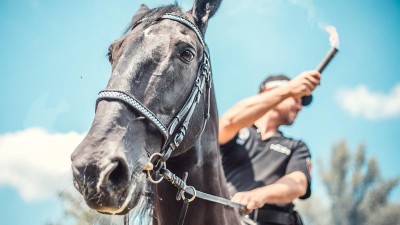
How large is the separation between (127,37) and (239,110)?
6.29 feet

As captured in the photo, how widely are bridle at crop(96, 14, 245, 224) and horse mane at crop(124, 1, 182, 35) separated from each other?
59 mm

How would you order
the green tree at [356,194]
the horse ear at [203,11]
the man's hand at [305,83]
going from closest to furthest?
the horse ear at [203,11], the man's hand at [305,83], the green tree at [356,194]

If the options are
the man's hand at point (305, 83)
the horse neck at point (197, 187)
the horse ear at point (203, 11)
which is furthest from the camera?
the man's hand at point (305, 83)

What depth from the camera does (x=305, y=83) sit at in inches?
173

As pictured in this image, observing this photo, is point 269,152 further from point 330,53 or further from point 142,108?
point 142,108

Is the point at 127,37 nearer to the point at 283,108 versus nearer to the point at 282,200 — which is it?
the point at 282,200

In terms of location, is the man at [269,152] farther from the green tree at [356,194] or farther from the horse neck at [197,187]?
the green tree at [356,194]

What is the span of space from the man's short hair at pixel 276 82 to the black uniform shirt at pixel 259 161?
738mm

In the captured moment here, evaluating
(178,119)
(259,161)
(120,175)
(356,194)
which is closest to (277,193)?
(259,161)

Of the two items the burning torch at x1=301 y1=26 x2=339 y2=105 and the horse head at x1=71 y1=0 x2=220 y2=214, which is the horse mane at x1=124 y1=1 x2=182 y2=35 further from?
the burning torch at x1=301 y1=26 x2=339 y2=105

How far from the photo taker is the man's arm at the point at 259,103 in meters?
4.41

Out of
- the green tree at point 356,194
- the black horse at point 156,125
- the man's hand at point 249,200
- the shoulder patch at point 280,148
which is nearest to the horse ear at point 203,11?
the black horse at point 156,125

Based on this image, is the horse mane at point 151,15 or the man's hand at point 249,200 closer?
the horse mane at point 151,15

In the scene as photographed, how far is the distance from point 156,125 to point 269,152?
2.67 m
